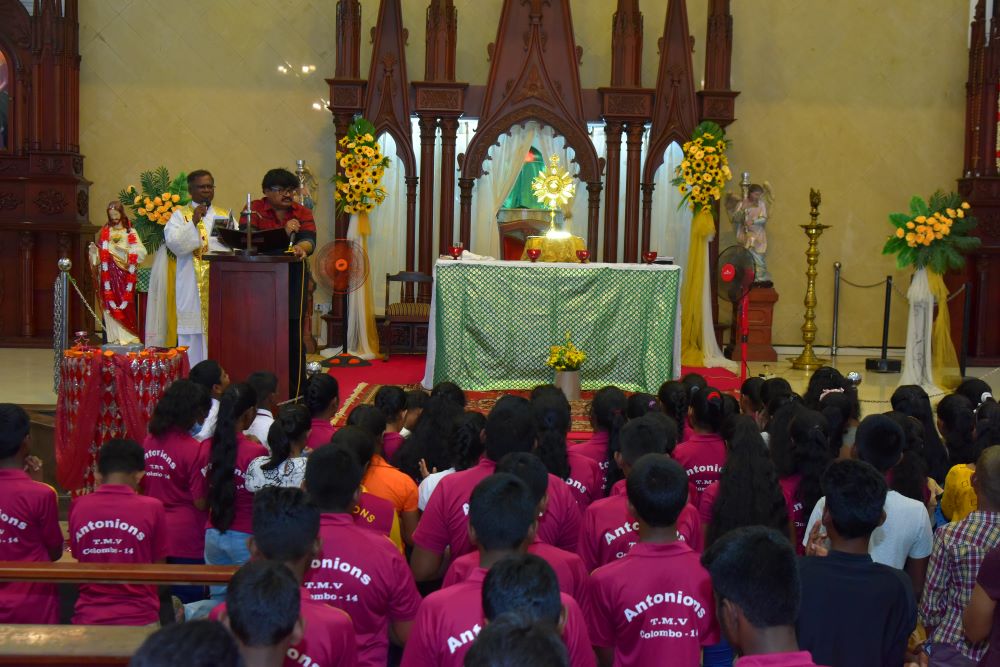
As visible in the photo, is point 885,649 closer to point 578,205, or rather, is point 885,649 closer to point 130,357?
point 130,357

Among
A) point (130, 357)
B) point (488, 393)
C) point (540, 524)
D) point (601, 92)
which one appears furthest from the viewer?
point (601, 92)

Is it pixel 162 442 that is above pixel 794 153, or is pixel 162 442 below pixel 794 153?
below

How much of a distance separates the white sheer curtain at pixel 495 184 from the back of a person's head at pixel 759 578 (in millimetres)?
11438

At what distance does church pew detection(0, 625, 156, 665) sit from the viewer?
10.3 ft

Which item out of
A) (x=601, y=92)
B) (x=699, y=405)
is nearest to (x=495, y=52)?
(x=601, y=92)

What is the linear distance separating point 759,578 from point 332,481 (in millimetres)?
1364

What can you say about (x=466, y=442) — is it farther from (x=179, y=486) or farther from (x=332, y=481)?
(x=179, y=486)

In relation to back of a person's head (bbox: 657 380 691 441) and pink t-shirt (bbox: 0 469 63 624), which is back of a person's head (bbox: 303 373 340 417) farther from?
back of a person's head (bbox: 657 380 691 441)

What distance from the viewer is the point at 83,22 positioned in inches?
549

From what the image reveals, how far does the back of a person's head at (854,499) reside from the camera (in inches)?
127

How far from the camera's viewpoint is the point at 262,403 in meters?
5.46

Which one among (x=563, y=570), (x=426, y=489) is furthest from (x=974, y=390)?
(x=563, y=570)

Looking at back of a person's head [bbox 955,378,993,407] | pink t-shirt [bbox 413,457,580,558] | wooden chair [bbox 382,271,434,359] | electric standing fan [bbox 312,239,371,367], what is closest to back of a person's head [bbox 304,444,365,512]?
pink t-shirt [bbox 413,457,580,558]

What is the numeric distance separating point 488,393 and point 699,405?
5.20m
